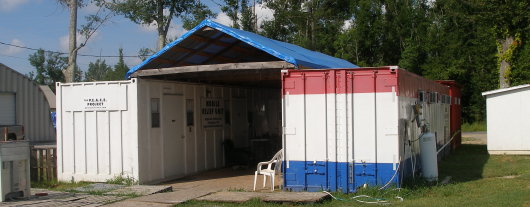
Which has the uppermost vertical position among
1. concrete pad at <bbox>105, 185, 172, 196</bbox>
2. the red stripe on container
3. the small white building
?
the red stripe on container

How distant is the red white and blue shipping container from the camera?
968cm

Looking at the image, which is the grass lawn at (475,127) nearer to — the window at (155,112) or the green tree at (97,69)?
the window at (155,112)

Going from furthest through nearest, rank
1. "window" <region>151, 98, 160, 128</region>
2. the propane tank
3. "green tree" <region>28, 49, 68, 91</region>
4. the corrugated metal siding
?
"green tree" <region>28, 49, 68, 91</region>
the corrugated metal siding
"window" <region>151, 98, 160, 128</region>
the propane tank

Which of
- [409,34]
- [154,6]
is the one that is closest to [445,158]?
[154,6]

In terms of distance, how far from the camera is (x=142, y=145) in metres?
12.0

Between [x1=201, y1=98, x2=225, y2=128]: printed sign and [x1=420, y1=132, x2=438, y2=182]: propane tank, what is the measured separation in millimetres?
5835

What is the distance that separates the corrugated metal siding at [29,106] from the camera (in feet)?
72.4

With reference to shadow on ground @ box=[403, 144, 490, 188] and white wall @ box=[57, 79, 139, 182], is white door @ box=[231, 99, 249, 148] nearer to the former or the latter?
white wall @ box=[57, 79, 139, 182]

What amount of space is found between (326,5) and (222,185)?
113ft

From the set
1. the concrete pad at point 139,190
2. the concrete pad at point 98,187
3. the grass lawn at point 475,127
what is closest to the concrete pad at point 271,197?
the concrete pad at point 139,190

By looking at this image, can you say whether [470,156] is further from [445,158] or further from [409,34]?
[409,34]

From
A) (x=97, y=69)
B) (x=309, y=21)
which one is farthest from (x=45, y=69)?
(x=309, y=21)

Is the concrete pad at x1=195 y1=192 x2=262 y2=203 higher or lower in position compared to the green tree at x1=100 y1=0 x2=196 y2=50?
lower

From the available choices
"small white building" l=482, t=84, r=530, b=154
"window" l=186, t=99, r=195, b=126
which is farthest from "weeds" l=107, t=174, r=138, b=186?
"small white building" l=482, t=84, r=530, b=154
